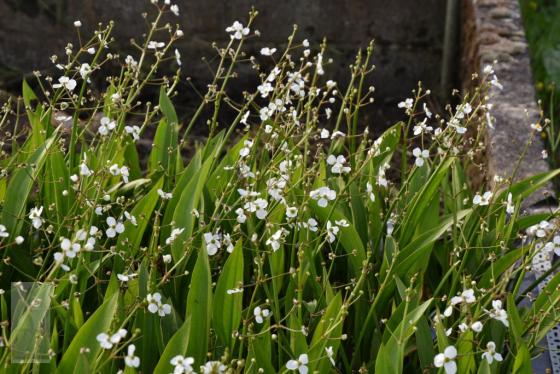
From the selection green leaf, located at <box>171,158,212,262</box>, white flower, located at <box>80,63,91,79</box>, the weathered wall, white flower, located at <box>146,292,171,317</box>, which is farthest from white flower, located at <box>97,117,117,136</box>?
the weathered wall

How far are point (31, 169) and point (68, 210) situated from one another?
137 millimetres

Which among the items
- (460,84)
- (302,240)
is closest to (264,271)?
(302,240)

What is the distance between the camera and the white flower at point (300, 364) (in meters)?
1.83

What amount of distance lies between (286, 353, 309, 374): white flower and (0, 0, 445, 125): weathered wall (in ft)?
10.2

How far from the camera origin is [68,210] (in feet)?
7.94

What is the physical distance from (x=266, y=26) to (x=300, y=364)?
313 cm

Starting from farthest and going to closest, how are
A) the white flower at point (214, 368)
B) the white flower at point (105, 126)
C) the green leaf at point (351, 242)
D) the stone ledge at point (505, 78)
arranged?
1. the stone ledge at point (505, 78)
2. the green leaf at point (351, 242)
3. the white flower at point (105, 126)
4. the white flower at point (214, 368)

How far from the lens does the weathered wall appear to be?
187 inches

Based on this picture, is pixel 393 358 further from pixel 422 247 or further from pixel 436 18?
pixel 436 18

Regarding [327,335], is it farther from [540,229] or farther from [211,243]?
[540,229]

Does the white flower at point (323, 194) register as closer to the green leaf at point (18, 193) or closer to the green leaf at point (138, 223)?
the green leaf at point (138, 223)

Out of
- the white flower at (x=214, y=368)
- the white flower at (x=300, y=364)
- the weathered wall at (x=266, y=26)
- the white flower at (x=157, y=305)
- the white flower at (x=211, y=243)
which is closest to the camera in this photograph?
the white flower at (x=214, y=368)

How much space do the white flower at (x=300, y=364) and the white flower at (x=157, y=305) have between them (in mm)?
294

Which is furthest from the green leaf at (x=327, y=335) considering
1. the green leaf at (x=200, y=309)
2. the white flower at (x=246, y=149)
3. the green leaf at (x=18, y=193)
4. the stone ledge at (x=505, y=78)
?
the stone ledge at (x=505, y=78)
